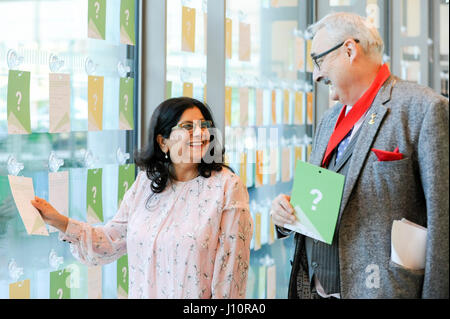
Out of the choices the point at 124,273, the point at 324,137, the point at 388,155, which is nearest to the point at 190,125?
the point at 324,137

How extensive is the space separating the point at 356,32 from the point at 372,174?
1.60ft

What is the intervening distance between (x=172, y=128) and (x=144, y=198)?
11.2 inches

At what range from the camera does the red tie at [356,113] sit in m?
1.92

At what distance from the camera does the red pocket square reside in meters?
1.76

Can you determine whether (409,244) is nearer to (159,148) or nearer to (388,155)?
(388,155)

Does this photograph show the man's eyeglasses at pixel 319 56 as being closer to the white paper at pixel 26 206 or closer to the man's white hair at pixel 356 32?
the man's white hair at pixel 356 32

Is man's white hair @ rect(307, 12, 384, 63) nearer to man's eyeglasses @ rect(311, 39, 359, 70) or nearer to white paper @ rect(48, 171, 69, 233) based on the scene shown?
man's eyeglasses @ rect(311, 39, 359, 70)

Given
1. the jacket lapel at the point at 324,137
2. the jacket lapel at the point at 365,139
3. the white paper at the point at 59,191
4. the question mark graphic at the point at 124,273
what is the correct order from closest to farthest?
the jacket lapel at the point at 365,139 → the jacket lapel at the point at 324,137 → the white paper at the point at 59,191 → the question mark graphic at the point at 124,273

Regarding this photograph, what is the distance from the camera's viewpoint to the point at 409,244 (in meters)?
1.75

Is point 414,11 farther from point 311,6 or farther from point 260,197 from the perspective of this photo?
point 260,197

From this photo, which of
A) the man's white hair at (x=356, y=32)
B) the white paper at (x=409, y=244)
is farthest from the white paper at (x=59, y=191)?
the white paper at (x=409, y=244)

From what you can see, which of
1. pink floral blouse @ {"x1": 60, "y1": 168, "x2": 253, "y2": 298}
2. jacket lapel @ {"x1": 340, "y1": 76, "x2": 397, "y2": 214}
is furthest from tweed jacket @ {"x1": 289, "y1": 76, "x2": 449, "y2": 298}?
pink floral blouse @ {"x1": 60, "y1": 168, "x2": 253, "y2": 298}

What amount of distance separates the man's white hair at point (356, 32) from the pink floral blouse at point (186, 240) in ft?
2.07
